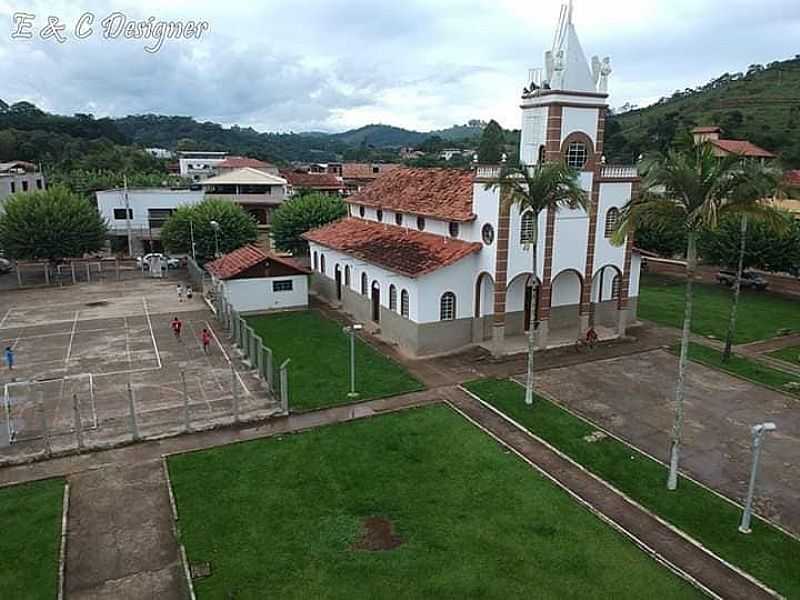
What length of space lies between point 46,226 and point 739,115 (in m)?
99.9

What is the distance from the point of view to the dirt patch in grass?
49.9 ft

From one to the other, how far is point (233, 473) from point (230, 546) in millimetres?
3725

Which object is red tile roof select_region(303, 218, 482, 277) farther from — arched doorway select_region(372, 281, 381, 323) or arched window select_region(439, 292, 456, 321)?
arched window select_region(439, 292, 456, 321)

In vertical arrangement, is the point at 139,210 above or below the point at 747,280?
above

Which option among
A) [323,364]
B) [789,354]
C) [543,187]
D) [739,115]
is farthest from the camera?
[739,115]

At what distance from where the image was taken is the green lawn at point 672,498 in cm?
1468

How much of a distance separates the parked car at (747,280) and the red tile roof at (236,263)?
35.1 m

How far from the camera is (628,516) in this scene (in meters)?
16.6

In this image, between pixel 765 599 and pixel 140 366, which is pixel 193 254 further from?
pixel 765 599

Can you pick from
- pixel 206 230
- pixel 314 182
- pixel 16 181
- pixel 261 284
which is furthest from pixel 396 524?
pixel 314 182

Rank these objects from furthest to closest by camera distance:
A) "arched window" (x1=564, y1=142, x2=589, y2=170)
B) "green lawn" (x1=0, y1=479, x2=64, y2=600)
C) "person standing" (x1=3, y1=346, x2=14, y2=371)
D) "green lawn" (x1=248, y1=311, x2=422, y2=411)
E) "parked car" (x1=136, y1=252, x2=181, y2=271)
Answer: "parked car" (x1=136, y1=252, x2=181, y2=271), "arched window" (x1=564, y1=142, x2=589, y2=170), "person standing" (x1=3, y1=346, x2=14, y2=371), "green lawn" (x1=248, y1=311, x2=422, y2=411), "green lawn" (x1=0, y1=479, x2=64, y2=600)

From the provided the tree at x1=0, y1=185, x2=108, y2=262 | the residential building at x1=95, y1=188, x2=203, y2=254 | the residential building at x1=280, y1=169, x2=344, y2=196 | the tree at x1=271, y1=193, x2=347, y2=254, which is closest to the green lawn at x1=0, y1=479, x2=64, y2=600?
the tree at x1=0, y1=185, x2=108, y2=262

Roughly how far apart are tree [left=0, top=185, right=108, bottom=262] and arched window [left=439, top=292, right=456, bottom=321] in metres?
34.3

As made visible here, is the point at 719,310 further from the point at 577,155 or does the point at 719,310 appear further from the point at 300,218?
the point at 300,218
